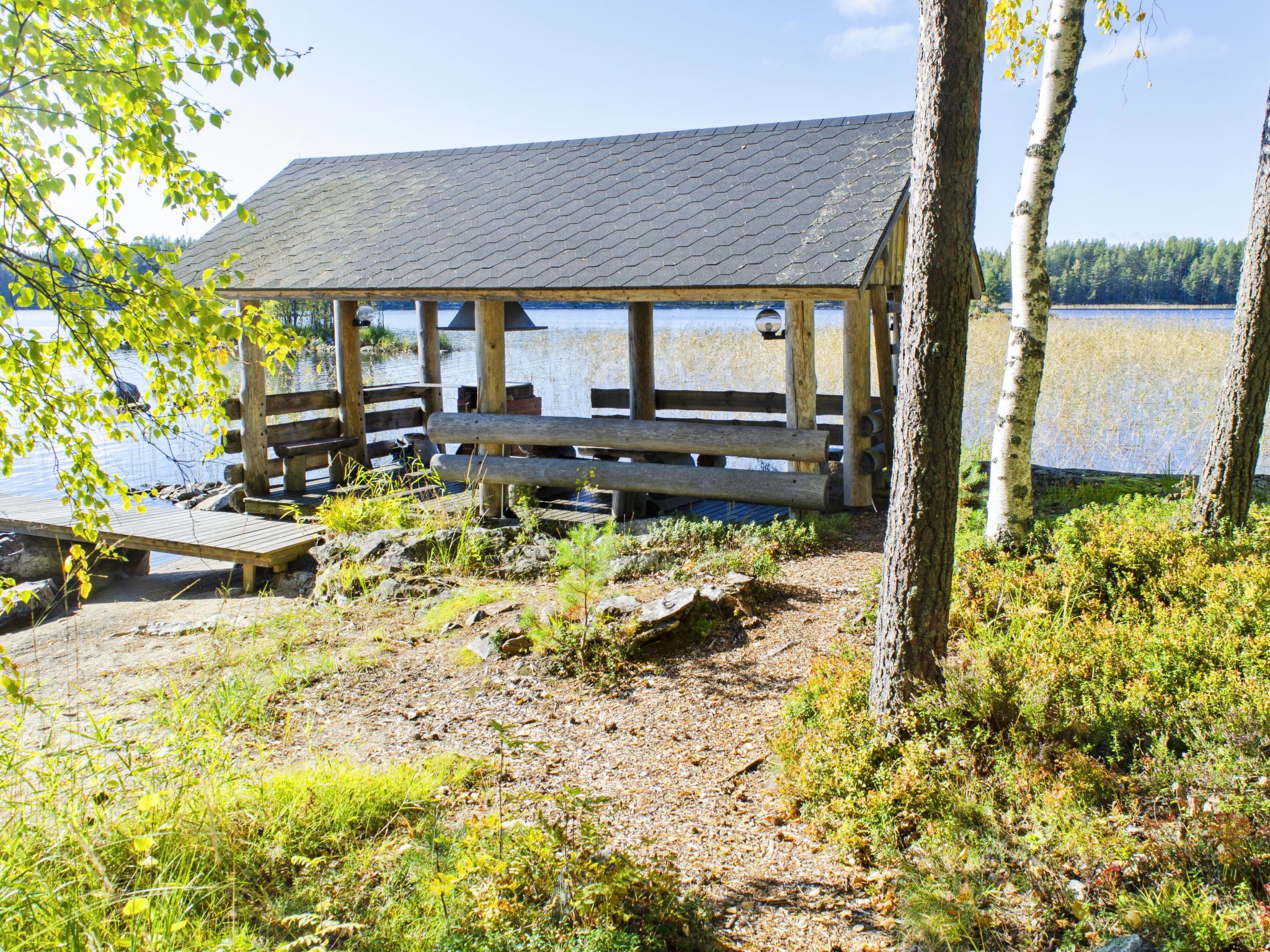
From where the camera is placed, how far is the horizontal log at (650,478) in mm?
8602

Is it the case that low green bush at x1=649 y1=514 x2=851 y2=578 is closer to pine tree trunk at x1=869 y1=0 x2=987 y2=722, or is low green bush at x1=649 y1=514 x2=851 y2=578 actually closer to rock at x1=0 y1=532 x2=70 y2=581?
pine tree trunk at x1=869 y1=0 x2=987 y2=722

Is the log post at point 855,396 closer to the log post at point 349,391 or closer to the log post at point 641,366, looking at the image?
the log post at point 641,366

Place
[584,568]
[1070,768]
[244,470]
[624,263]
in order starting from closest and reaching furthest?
[1070,768] → [584,568] → [624,263] → [244,470]

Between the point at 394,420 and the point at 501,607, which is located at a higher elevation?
the point at 394,420

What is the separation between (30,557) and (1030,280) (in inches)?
444

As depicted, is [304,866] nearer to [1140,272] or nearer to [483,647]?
[483,647]

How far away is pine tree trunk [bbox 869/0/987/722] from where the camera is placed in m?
3.92

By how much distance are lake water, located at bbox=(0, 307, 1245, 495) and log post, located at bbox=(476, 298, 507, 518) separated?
121 inches

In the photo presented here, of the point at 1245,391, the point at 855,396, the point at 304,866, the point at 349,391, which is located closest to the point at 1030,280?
the point at 1245,391

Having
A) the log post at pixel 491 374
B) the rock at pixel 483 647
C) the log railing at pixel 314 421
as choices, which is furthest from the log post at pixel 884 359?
the log railing at pixel 314 421

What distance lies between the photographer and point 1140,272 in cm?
5984

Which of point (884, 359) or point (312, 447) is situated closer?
point (884, 359)

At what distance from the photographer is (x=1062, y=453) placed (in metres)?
13.7

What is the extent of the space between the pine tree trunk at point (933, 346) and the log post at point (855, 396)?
193 inches
